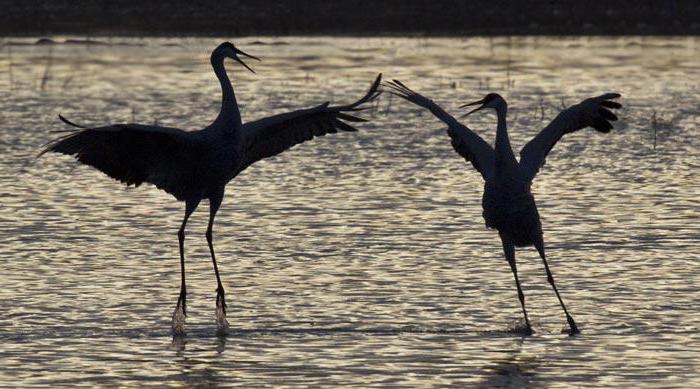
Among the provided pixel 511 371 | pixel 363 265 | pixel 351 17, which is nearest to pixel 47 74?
pixel 351 17

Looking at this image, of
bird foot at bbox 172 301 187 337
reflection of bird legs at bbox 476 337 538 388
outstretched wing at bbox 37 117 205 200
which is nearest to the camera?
reflection of bird legs at bbox 476 337 538 388

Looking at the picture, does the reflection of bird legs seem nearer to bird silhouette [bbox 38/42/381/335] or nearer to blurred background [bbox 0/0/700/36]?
bird silhouette [bbox 38/42/381/335]

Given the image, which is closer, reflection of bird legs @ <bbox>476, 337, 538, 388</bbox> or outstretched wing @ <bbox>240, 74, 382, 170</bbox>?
reflection of bird legs @ <bbox>476, 337, 538, 388</bbox>

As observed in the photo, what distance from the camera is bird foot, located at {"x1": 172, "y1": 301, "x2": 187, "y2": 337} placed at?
10125 millimetres

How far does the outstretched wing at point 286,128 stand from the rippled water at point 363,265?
890 millimetres

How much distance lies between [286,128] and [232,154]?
80 centimetres

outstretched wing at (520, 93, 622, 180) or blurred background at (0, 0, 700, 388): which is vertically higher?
outstretched wing at (520, 93, 622, 180)

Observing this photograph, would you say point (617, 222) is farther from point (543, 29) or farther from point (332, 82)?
point (543, 29)

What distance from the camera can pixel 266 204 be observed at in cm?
1557

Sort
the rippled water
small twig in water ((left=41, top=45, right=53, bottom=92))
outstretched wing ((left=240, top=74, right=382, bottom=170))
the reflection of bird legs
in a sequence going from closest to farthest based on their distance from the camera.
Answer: the reflection of bird legs, the rippled water, outstretched wing ((left=240, top=74, right=382, bottom=170)), small twig in water ((left=41, top=45, right=53, bottom=92))

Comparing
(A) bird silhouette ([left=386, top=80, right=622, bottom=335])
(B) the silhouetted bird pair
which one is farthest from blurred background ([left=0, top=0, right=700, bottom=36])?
(A) bird silhouette ([left=386, top=80, right=622, bottom=335])

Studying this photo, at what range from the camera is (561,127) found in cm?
1098

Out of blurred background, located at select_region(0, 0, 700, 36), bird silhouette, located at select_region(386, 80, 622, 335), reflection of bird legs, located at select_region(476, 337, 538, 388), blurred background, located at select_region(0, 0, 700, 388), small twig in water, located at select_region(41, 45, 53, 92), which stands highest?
bird silhouette, located at select_region(386, 80, 622, 335)

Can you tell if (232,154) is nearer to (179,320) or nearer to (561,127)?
(179,320)
